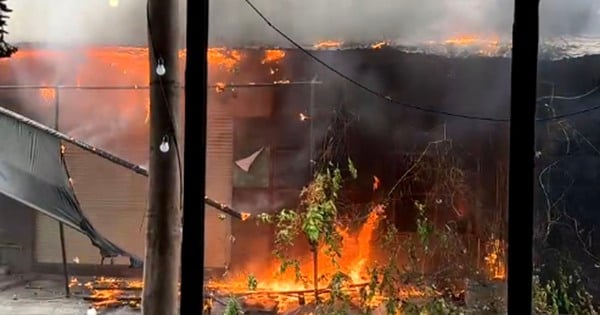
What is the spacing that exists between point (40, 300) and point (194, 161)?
16.8 feet

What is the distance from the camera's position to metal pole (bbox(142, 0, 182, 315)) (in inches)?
106

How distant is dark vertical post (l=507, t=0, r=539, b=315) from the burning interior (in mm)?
3374

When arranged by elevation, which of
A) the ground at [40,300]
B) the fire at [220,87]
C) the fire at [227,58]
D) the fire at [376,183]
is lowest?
the ground at [40,300]

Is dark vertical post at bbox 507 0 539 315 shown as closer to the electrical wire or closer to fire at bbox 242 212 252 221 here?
the electrical wire

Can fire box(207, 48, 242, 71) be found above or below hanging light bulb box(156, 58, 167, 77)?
above

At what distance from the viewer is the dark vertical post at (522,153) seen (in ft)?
4.48

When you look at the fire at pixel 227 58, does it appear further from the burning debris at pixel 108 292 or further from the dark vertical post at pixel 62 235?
the burning debris at pixel 108 292

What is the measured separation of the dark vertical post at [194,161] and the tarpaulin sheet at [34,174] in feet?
11.6

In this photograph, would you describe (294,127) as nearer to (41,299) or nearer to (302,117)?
(302,117)

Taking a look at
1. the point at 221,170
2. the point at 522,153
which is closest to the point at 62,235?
the point at 221,170

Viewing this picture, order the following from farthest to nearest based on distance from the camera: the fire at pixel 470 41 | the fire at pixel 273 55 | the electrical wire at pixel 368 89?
the fire at pixel 273 55
the electrical wire at pixel 368 89
the fire at pixel 470 41

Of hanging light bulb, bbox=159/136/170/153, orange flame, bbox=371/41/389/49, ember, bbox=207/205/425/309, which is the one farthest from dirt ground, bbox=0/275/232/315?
orange flame, bbox=371/41/389/49

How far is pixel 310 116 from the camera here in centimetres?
611

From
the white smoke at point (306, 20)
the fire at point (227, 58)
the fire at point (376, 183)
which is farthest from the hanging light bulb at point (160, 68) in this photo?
the fire at point (376, 183)
